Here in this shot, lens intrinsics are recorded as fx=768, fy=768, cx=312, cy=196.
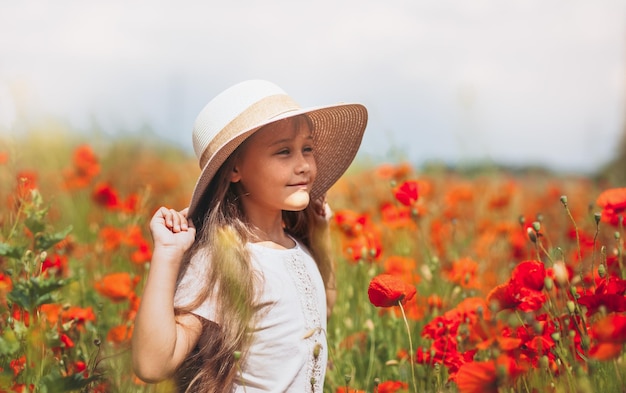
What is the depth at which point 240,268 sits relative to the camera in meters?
1.71

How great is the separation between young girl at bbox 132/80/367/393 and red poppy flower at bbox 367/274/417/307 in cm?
15

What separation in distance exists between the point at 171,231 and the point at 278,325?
0.33 metres

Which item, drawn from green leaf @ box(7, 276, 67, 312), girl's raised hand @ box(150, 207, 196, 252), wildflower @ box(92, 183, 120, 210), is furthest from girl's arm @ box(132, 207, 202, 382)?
wildflower @ box(92, 183, 120, 210)

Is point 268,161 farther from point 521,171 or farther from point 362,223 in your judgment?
point 521,171

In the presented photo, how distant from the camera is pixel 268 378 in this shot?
1.74 metres

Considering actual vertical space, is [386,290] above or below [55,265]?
above

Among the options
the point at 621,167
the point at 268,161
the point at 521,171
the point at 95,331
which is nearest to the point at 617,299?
the point at 268,161

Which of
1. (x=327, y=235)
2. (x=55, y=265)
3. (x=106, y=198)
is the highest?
(x=327, y=235)

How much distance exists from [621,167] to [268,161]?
19.5ft

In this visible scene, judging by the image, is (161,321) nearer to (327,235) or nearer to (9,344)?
(9,344)

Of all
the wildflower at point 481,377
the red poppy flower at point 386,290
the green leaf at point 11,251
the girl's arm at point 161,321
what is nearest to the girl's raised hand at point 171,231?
the girl's arm at point 161,321

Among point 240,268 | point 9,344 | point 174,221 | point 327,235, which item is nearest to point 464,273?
point 327,235

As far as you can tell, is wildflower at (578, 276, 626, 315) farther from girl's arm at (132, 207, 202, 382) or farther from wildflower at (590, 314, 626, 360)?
girl's arm at (132, 207, 202, 382)

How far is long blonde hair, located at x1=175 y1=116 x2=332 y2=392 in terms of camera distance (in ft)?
5.54
